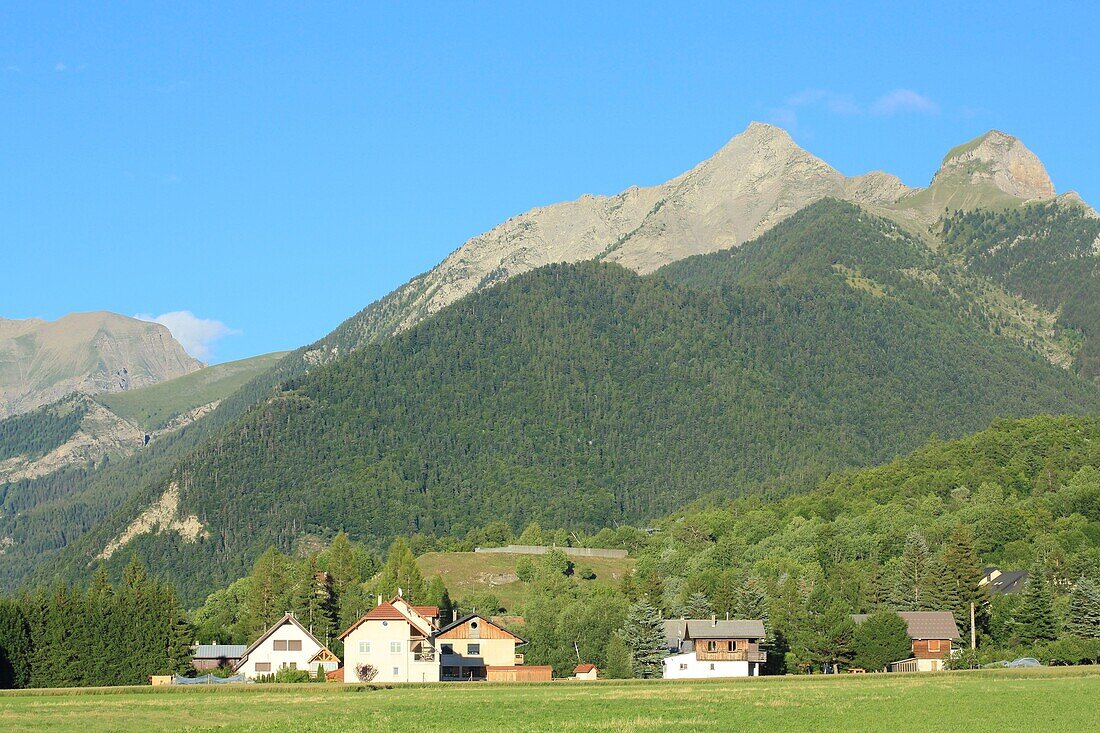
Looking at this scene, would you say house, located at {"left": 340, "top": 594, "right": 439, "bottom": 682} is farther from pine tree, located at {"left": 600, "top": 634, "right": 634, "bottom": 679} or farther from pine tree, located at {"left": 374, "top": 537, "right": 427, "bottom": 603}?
pine tree, located at {"left": 374, "top": 537, "right": 427, "bottom": 603}

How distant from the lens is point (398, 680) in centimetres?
13025

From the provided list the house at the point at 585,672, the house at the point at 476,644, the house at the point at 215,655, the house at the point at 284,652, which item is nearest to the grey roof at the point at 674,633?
the house at the point at 585,672

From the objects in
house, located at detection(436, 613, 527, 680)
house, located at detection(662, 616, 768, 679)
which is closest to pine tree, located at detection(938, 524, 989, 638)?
house, located at detection(662, 616, 768, 679)

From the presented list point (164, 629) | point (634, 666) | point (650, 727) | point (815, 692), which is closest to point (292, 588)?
point (164, 629)

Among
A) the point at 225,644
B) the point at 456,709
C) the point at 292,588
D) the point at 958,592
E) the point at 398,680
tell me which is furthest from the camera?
the point at 292,588

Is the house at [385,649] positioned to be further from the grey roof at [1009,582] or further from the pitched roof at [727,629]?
the grey roof at [1009,582]

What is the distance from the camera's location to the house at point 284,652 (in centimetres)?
14275

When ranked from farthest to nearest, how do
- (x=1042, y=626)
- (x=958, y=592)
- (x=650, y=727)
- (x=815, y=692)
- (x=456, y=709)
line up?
1. (x=958, y=592)
2. (x=1042, y=626)
3. (x=815, y=692)
4. (x=456, y=709)
5. (x=650, y=727)

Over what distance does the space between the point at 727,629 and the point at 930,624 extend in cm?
1960

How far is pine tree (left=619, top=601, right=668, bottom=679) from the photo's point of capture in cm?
14075

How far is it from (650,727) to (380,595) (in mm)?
106824

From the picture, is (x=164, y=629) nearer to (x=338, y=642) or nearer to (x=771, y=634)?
(x=338, y=642)

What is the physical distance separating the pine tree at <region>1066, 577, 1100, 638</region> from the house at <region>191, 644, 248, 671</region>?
243 feet

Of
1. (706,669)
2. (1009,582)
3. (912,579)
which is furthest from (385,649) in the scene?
(1009,582)
